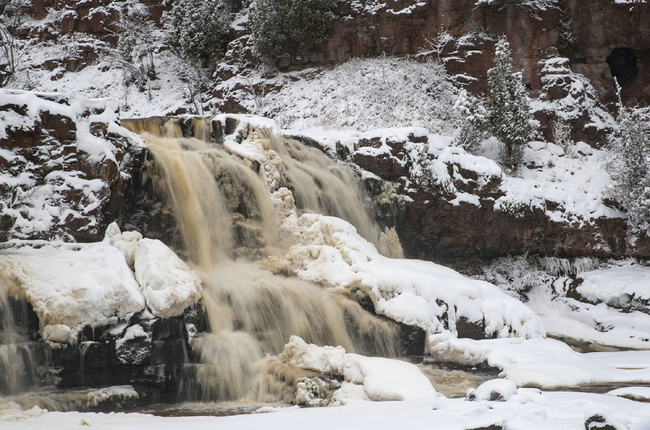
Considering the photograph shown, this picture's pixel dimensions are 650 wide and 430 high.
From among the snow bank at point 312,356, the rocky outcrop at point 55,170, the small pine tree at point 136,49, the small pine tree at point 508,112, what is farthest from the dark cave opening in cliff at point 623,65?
the small pine tree at point 136,49

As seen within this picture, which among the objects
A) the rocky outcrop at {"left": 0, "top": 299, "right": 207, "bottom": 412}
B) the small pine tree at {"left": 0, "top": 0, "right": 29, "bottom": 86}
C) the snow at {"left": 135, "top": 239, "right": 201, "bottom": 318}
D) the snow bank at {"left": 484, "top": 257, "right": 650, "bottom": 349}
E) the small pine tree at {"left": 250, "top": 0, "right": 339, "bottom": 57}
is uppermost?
the small pine tree at {"left": 0, "top": 0, "right": 29, "bottom": 86}

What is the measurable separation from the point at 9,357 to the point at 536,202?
38.0 ft

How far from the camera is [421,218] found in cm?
1198

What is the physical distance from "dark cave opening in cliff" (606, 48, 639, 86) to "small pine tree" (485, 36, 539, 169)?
5.67 meters

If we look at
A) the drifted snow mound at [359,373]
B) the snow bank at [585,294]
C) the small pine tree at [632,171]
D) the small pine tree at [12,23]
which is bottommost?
the snow bank at [585,294]

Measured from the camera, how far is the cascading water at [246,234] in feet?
20.5

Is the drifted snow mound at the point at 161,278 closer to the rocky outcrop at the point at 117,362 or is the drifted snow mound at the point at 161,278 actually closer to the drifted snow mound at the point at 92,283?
the drifted snow mound at the point at 92,283

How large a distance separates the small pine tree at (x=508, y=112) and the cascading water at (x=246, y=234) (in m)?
5.76

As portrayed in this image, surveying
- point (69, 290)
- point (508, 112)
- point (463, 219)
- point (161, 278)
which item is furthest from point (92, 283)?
point (508, 112)

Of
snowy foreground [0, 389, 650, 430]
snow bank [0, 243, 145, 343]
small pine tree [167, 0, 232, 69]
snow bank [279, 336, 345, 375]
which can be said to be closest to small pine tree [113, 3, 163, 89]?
small pine tree [167, 0, 232, 69]

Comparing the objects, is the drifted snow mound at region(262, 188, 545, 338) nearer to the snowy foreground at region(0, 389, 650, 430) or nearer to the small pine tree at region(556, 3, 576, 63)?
the snowy foreground at region(0, 389, 650, 430)

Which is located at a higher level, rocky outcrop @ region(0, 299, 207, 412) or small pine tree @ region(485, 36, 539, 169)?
small pine tree @ region(485, 36, 539, 169)

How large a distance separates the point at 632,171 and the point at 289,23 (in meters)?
13.5

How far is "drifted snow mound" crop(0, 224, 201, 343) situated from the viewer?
17.9ft
